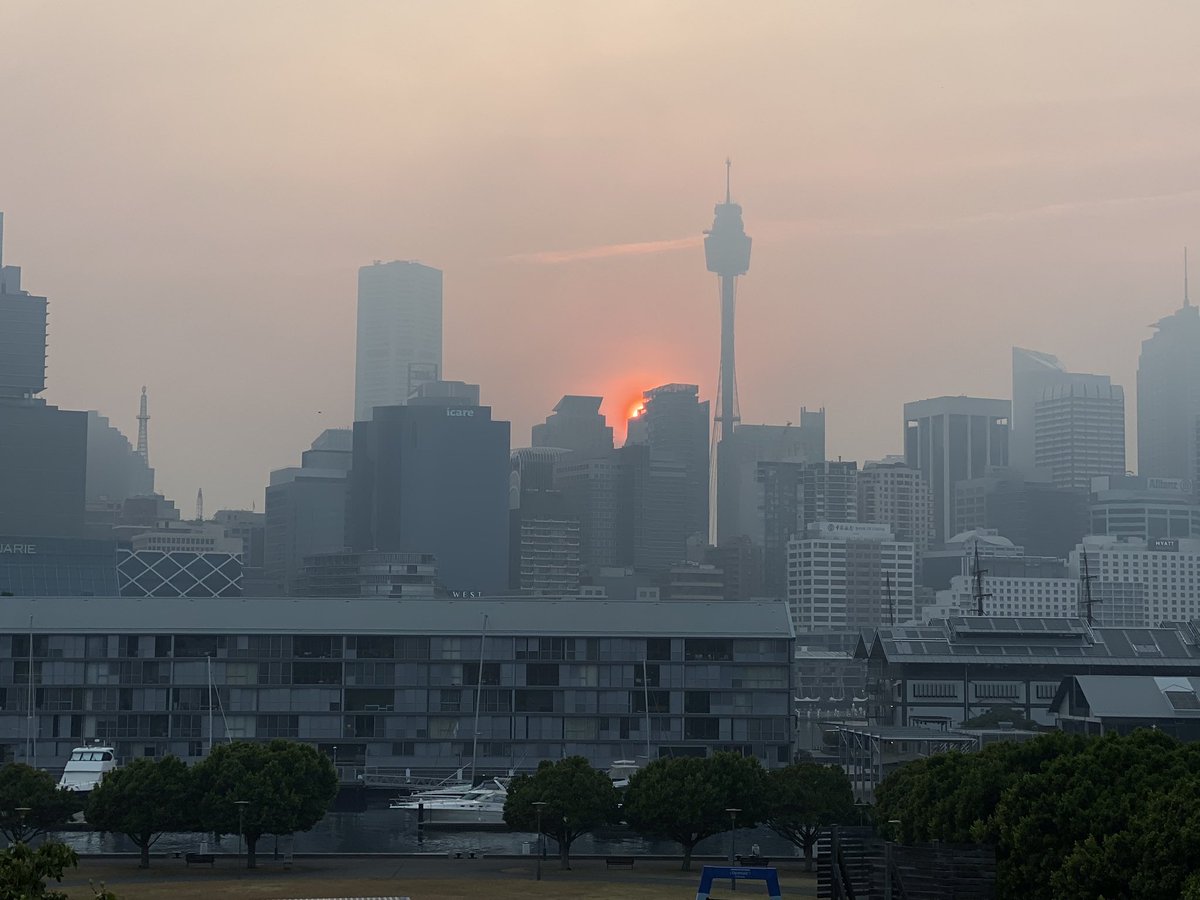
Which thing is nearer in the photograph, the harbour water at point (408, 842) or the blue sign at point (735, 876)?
the blue sign at point (735, 876)

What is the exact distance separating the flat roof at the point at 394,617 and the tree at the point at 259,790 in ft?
171

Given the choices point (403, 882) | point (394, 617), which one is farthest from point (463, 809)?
point (403, 882)

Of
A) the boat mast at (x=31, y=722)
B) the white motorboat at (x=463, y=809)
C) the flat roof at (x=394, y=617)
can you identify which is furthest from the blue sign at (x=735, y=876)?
the boat mast at (x=31, y=722)

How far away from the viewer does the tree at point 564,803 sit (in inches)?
3883

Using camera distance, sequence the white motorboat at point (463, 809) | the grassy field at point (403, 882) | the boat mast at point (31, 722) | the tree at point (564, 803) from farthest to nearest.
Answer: the boat mast at point (31, 722), the white motorboat at point (463, 809), the tree at point (564, 803), the grassy field at point (403, 882)

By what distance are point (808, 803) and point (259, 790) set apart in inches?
1260

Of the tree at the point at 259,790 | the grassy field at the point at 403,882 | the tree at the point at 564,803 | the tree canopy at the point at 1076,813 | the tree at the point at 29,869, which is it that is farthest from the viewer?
the tree at the point at 564,803

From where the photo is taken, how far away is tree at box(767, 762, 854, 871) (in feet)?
329

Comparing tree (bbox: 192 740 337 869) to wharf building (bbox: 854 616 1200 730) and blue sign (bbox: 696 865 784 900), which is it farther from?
wharf building (bbox: 854 616 1200 730)

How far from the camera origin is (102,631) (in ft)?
504

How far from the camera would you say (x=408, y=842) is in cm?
11662

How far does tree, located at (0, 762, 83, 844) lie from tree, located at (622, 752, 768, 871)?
34.3 meters

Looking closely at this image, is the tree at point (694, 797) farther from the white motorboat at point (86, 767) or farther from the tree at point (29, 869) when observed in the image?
the tree at point (29, 869)

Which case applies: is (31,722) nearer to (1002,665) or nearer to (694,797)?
(694,797)
